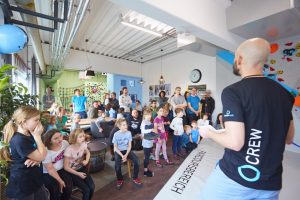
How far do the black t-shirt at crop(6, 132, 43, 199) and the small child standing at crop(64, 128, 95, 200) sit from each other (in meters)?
0.62

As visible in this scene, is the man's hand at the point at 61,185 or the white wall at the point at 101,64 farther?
the white wall at the point at 101,64

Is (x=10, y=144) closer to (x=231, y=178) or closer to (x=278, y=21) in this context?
(x=231, y=178)

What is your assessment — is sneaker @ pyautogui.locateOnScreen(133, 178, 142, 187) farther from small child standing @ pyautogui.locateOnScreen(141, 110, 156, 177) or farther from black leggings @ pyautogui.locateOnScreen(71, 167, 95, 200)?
black leggings @ pyautogui.locateOnScreen(71, 167, 95, 200)

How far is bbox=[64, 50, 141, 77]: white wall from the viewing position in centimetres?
762

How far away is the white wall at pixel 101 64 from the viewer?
25.0 ft

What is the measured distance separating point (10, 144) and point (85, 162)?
1024 mm

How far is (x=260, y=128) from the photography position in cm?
84

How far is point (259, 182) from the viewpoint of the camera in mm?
851

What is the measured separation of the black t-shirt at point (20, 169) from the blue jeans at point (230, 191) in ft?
4.65

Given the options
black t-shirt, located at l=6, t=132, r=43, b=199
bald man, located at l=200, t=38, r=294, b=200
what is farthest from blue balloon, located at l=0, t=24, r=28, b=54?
bald man, located at l=200, t=38, r=294, b=200

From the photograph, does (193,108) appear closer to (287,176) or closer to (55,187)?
(287,176)

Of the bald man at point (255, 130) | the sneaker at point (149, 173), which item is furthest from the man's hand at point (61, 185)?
the bald man at point (255, 130)

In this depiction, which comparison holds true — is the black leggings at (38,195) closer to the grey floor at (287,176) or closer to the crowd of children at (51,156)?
the crowd of children at (51,156)

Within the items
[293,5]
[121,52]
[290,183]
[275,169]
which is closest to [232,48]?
[293,5]
